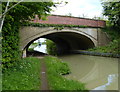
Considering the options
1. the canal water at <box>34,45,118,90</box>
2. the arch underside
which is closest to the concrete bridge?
the arch underside

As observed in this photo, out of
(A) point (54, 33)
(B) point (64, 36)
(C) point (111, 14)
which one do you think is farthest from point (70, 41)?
(C) point (111, 14)

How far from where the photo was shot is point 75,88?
317 cm

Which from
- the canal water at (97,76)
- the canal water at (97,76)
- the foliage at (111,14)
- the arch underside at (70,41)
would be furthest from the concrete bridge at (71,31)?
the canal water at (97,76)

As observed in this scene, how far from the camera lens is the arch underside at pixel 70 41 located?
1201cm

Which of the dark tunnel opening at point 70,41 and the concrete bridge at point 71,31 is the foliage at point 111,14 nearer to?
the concrete bridge at point 71,31

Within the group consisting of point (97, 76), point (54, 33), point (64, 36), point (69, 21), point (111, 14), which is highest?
point (111, 14)

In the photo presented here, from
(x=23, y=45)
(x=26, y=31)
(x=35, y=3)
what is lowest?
(x=23, y=45)

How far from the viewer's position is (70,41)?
1480cm

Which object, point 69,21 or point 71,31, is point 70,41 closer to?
point 71,31

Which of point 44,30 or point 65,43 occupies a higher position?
point 44,30

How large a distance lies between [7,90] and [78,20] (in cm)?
921

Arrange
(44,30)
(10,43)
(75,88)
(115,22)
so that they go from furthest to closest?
(115,22)
(44,30)
(10,43)
(75,88)

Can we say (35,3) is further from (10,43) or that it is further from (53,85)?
(53,85)

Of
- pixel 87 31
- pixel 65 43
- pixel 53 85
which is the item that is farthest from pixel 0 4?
pixel 65 43
